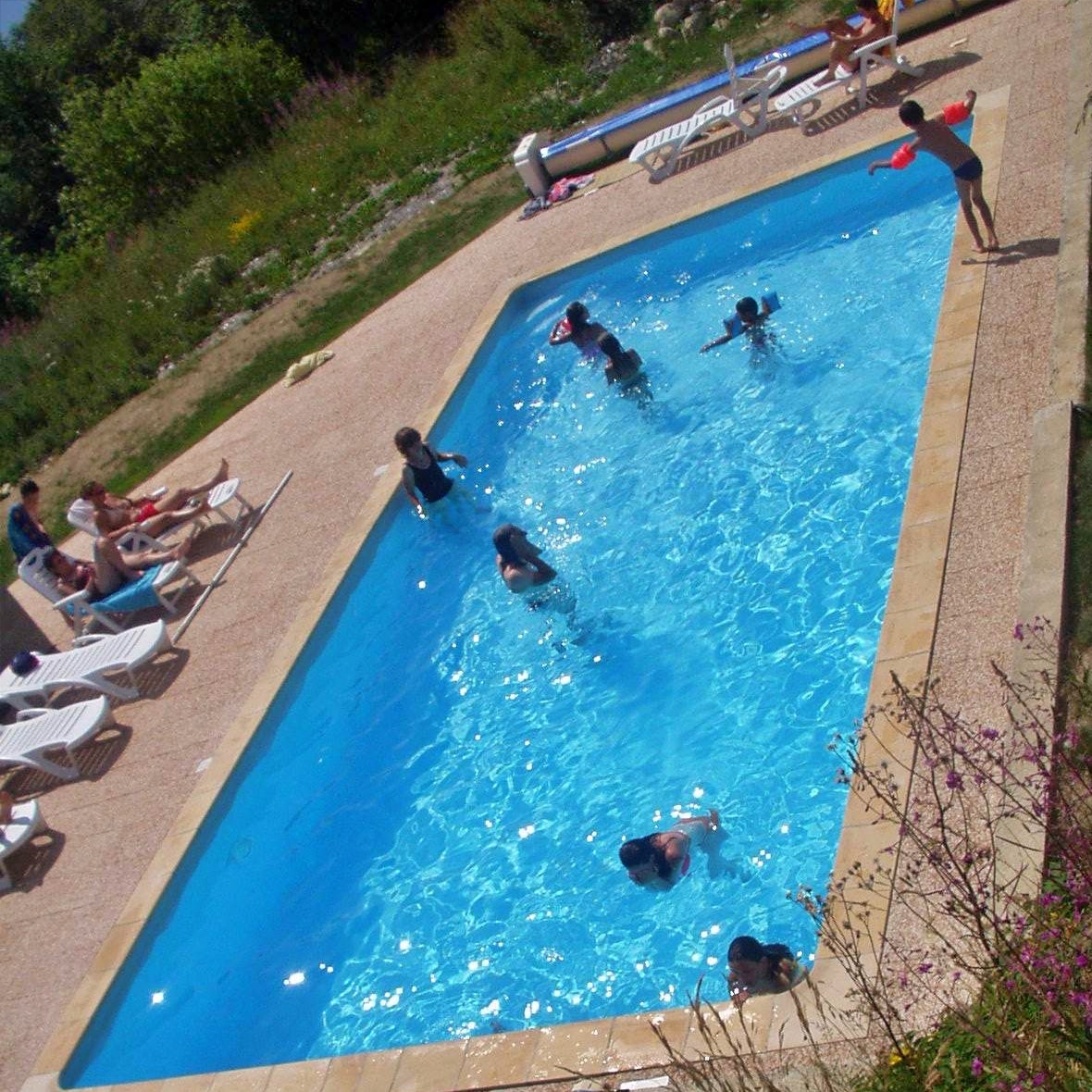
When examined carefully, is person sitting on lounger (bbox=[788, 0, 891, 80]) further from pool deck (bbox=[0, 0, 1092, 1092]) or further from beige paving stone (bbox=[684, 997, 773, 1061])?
beige paving stone (bbox=[684, 997, 773, 1061])

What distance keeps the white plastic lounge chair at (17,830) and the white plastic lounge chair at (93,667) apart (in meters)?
1.41

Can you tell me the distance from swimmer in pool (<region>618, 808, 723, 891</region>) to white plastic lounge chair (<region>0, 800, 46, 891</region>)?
487 centimetres

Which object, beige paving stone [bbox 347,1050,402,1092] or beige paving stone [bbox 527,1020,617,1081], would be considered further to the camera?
beige paving stone [bbox 347,1050,402,1092]

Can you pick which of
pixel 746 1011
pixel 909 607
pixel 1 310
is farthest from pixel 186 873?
pixel 1 310

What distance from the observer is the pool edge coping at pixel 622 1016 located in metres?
5.89

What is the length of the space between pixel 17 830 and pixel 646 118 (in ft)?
36.3

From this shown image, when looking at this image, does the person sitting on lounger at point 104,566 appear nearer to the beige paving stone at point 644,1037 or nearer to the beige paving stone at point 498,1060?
Result: the beige paving stone at point 498,1060

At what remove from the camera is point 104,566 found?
39.4 ft

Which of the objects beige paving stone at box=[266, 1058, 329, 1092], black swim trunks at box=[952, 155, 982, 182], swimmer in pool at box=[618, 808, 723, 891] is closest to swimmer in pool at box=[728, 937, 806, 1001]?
swimmer in pool at box=[618, 808, 723, 891]

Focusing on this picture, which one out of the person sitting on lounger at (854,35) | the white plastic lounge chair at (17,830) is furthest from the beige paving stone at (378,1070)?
the person sitting on lounger at (854,35)

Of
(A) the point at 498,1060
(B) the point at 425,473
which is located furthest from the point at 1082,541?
(B) the point at 425,473

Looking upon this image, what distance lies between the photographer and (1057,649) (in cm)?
580

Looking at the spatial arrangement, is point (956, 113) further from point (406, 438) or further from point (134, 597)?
point (134, 597)

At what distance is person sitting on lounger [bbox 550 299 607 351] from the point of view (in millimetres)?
12422
